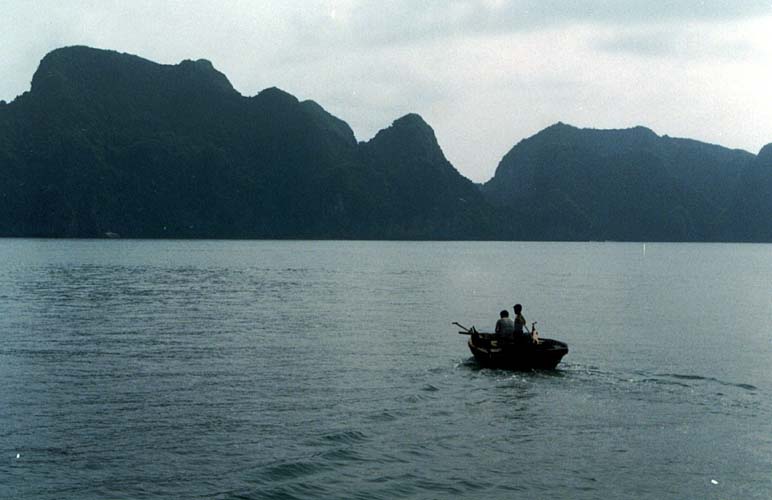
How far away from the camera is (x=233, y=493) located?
1794 cm

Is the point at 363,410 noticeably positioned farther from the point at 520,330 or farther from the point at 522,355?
the point at 520,330

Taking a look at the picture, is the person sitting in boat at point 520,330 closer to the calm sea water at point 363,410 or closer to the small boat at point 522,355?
the small boat at point 522,355

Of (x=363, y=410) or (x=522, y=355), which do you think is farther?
(x=522, y=355)

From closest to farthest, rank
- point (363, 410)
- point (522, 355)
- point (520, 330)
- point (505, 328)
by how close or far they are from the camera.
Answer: point (363, 410)
point (522, 355)
point (520, 330)
point (505, 328)

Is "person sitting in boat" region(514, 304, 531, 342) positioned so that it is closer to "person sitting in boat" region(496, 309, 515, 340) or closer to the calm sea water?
"person sitting in boat" region(496, 309, 515, 340)

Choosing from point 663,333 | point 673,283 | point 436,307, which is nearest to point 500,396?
point 663,333

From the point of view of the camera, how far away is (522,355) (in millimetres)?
34344

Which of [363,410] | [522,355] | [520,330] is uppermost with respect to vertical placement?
[520,330]

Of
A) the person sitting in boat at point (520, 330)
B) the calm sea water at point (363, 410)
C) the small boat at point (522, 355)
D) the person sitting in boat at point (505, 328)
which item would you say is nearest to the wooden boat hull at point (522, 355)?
the small boat at point (522, 355)

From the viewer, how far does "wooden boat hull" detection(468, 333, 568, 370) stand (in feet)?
112

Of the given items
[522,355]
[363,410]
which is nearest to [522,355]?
[522,355]

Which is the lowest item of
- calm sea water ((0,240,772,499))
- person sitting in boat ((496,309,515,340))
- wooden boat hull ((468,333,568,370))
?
calm sea water ((0,240,772,499))

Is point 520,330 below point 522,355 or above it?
above

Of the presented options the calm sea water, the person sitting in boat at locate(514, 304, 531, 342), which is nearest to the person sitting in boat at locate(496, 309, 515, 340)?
the person sitting in boat at locate(514, 304, 531, 342)
